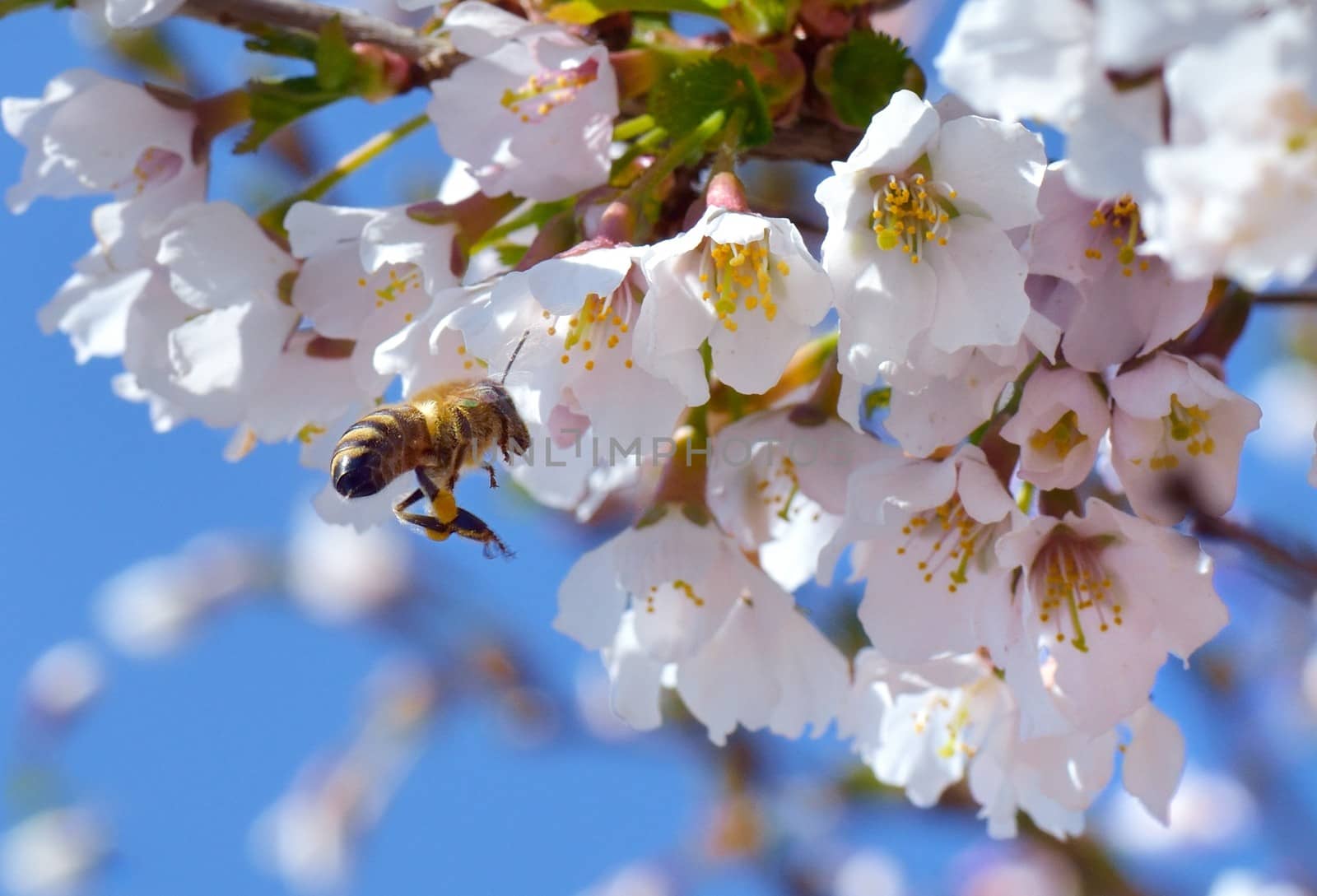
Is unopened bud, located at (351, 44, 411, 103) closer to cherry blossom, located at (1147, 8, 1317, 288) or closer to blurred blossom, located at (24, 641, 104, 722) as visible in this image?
cherry blossom, located at (1147, 8, 1317, 288)

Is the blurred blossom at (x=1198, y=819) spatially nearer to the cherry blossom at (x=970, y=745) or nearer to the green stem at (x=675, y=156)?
the cherry blossom at (x=970, y=745)

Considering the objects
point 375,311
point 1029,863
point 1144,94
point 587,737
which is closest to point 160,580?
point 587,737

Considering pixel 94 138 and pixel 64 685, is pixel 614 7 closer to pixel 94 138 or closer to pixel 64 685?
pixel 94 138

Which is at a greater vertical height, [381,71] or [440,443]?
[381,71]

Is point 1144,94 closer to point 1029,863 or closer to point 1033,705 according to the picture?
point 1033,705

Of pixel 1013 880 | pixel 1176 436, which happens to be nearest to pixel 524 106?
pixel 1176 436

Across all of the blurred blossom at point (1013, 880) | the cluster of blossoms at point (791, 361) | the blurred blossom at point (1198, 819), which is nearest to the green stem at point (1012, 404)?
the cluster of blossoms at point (791, 361)
